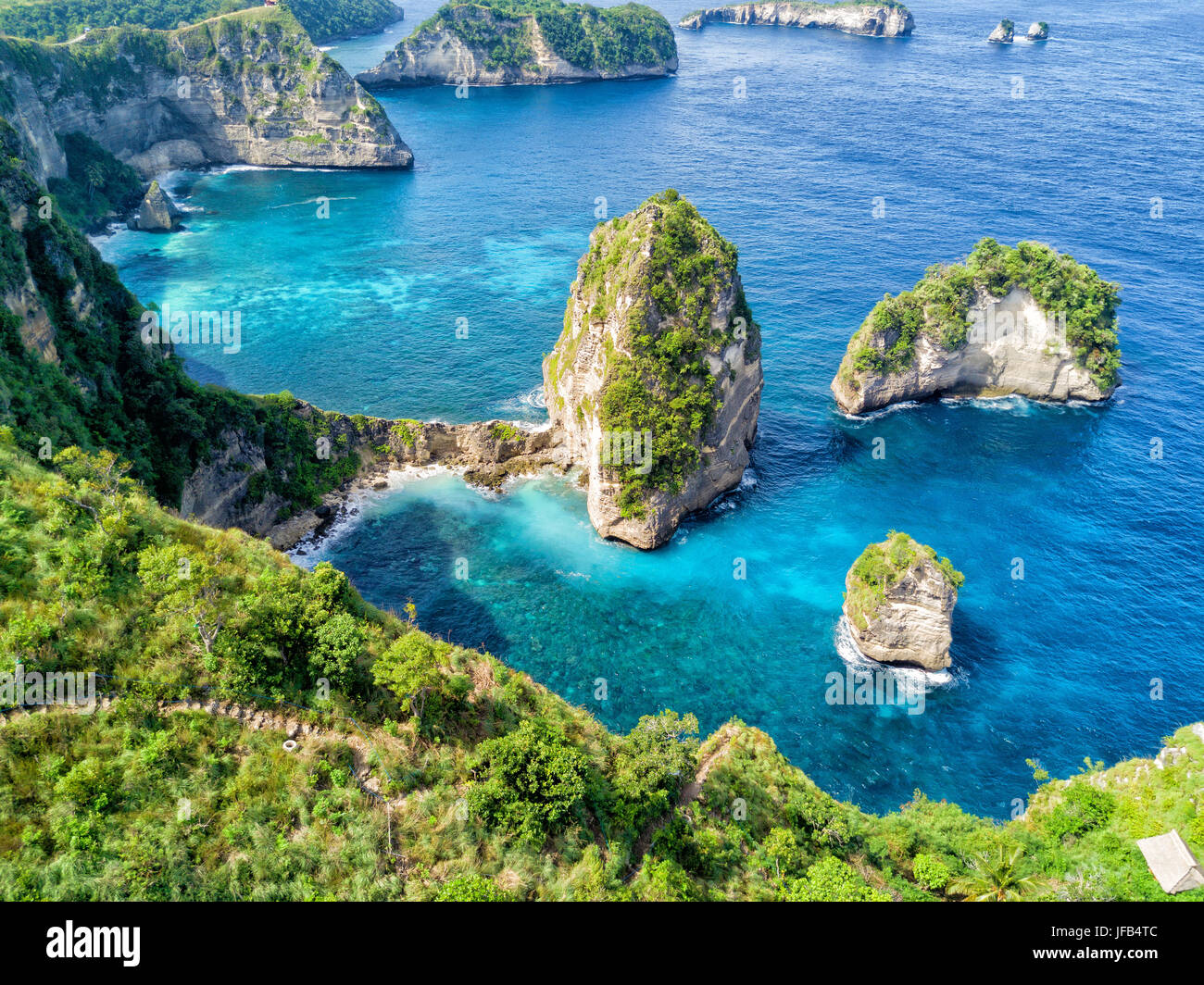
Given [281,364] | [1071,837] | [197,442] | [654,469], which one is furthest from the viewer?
[281,364]

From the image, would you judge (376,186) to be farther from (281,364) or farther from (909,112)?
(909,112)

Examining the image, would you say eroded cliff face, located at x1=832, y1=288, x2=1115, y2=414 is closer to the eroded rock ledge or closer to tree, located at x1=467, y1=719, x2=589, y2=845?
the eroded rock ledge

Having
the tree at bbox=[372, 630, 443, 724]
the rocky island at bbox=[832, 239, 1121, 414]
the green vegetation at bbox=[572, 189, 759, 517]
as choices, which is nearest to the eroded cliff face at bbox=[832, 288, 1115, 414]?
the rocky island at bbox=[832, 239, 1121, 414]

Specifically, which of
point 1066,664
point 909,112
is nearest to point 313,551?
point 1066,664

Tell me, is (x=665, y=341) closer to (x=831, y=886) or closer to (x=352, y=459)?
(x=352, y=459)

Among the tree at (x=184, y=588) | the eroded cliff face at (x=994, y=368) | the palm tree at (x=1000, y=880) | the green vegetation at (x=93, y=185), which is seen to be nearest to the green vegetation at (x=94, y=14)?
the green vegetation at (x=93, y=185)
